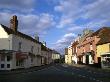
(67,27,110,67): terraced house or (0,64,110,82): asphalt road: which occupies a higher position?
(67,27,110,67): terraced house

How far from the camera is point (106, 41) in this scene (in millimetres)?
68938

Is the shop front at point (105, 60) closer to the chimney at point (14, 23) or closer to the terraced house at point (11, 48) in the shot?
the terraced house at point (11, 48)

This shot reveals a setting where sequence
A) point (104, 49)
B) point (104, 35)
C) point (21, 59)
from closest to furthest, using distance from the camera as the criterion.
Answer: point (21, 59), point (104, 49), point (104, 35)

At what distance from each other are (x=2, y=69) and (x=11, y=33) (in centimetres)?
709

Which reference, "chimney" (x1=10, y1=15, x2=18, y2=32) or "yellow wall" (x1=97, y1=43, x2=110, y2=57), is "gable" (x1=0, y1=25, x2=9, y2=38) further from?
"yellow wall" (x1=97, y1=43, x2=110, y2=57)

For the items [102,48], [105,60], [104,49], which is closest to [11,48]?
[105,60]

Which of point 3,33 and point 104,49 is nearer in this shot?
point 3,33

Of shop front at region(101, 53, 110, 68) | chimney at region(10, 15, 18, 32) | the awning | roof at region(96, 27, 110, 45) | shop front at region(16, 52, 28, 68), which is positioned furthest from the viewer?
roof at region(96, 27, 110, 45)

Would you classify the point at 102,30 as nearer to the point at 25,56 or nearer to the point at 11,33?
the point at 25,56

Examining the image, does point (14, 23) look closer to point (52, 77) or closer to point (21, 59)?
point (21, 59)

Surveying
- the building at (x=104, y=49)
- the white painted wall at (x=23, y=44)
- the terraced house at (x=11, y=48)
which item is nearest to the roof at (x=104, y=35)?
the building at (x=104, y=49)

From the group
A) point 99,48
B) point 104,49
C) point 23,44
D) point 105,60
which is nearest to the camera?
point 23,44

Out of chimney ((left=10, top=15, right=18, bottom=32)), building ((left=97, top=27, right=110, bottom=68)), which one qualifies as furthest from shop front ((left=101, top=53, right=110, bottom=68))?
chimney ((left=10, top=15, right=18, bottom=32))

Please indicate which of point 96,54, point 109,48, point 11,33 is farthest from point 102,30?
point 11,33
